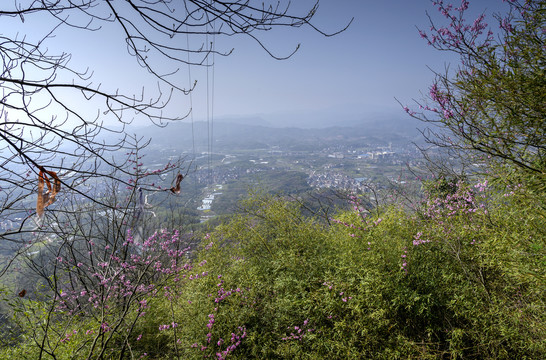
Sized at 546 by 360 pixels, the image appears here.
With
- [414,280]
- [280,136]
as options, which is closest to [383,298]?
[414,280]

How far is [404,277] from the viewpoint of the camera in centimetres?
237

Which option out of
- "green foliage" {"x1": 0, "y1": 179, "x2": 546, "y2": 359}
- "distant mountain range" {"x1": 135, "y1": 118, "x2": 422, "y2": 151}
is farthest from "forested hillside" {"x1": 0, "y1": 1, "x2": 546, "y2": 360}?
"distant mountain range" {"x1": 135, "y1": 118, "x2": 422, "y2": 151}

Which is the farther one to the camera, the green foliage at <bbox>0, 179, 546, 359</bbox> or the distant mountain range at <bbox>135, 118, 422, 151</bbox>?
the distant mountain range at <bbox>135, 118, 422, 151</bbox>

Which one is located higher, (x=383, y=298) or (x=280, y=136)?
(x=280, y=136)

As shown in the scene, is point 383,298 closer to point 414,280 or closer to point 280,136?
point 414,280

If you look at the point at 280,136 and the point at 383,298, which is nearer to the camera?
the point at 383,298

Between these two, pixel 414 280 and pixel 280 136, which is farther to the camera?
pixel 280 136

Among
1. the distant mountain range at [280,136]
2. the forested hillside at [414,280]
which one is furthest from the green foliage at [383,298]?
the distant mountain range at [280,136]

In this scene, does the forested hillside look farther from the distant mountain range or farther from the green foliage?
the distant mountain range

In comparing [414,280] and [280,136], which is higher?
[280,136]

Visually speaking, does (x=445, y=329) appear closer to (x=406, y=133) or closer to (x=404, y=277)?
(x=404, y=277)

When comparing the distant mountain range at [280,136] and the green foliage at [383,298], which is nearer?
the green foliage at [383,298]

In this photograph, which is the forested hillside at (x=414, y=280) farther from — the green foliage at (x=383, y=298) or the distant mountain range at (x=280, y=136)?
the distant mountain range at (x=280, y=136)

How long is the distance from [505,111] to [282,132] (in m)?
160
